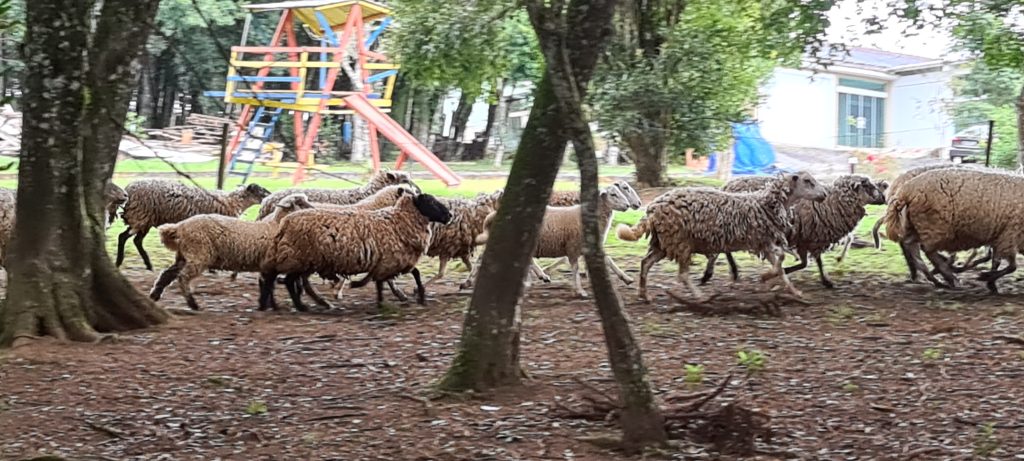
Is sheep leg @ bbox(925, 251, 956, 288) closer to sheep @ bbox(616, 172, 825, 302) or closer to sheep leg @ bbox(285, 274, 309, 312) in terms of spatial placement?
sheep @ bbox(616, 172, 825, 302)

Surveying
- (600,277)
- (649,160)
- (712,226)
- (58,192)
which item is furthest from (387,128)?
(600,277)

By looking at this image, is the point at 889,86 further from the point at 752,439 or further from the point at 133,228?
the point at 752,439

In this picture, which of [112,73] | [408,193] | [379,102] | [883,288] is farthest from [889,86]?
Answer: [112,73]

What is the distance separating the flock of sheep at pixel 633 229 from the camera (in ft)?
31.6

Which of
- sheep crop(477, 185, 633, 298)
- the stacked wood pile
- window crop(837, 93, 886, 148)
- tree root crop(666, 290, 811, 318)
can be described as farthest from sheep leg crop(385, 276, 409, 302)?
window crop(837, 93, 886, 148)

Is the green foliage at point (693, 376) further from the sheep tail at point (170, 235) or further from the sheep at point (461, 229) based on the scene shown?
the sheep tail at point (170, 235)

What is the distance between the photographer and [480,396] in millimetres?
6152

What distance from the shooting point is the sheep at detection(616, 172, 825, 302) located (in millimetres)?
10094

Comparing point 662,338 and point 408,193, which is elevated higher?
point 408,193

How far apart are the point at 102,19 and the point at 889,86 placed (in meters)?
34.2

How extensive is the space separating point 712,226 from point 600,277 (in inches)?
205

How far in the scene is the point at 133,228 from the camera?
12.6 meters

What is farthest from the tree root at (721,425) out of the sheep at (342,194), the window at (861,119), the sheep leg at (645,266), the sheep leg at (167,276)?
the window at (861,119)

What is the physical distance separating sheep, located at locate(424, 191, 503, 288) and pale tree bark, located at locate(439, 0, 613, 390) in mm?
4768
